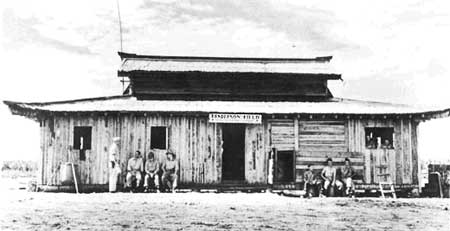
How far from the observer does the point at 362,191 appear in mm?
21172

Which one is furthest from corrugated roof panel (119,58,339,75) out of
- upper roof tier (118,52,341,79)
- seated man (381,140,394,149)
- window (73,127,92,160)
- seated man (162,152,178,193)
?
seated man (162,152,178,193)

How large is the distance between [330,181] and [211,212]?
23.3 feet

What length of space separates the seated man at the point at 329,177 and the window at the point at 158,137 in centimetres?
628

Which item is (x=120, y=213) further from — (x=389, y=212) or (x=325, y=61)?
(x=325, y=61)

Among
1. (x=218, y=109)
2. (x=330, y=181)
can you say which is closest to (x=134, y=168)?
(x=218, y=109)

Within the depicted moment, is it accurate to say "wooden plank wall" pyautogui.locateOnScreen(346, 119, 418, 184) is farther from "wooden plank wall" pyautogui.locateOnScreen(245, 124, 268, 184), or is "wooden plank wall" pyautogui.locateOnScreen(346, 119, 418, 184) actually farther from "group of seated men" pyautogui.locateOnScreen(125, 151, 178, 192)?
"group of seated men" pyautogui.locateOnScreen(125, 151, 178, 192)

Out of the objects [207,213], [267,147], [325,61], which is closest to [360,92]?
[325,61]

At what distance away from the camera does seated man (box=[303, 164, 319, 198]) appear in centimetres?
1949

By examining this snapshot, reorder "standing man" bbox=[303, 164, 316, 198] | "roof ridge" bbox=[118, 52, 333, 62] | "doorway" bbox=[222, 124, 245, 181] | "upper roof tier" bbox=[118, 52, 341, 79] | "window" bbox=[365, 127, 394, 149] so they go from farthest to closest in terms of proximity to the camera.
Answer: "roof ridge" bbox=[118, 52, 333, 62], "doorway" bbox=[222, 124, 245, 181], "upper roof tier" bbox=[118, 52, 341, 79], "window" bbox=[365, 127, 394, 149], "standing man" bbox=[303, 164, 316, 198]

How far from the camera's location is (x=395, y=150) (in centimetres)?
2066

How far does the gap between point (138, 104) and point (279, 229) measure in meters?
10.7

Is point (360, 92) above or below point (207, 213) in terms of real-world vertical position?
above

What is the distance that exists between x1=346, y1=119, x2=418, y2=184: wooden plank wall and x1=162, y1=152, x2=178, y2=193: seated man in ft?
22.7

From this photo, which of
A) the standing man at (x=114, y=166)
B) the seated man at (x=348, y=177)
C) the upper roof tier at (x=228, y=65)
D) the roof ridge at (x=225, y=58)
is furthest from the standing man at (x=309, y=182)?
the standing man at (x=114, y=166)
